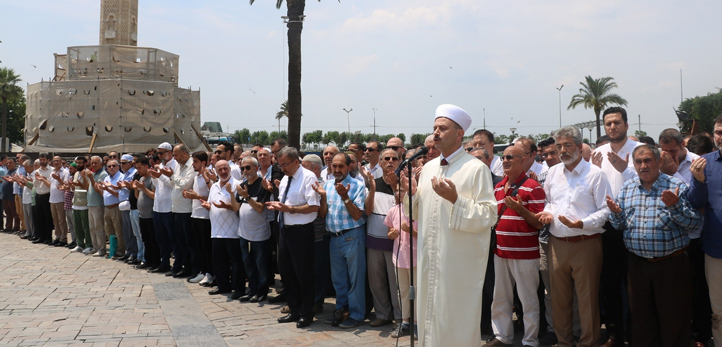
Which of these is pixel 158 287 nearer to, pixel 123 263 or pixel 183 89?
pixel 123 263

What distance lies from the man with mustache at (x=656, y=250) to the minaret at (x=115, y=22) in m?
39.5

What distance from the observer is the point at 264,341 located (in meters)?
5.98

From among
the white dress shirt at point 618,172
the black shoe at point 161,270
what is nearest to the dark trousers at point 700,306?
the white dress shirt at point 618,172

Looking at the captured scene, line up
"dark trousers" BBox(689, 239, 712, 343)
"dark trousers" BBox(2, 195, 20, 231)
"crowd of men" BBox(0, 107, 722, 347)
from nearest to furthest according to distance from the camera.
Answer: "crowd of men" BBox(0, 107, 722, 347)
"dark trousers" BBox(689, 239, 712, 343)
"dark trousers" BBox(2, 195, 20, 231)

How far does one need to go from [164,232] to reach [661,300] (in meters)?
7.76

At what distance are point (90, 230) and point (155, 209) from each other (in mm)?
3164

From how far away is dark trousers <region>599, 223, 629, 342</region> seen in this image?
5.61 meters

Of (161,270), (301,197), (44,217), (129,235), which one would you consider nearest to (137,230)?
(129,235)

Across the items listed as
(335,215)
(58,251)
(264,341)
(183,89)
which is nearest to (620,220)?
(335,215)

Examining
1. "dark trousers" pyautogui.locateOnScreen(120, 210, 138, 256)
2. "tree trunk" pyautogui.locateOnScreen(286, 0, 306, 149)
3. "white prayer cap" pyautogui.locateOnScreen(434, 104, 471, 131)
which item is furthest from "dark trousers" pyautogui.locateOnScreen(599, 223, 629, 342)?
"tree trunk" pyautogui.locateOnScreen(286, 0, 306, 149)

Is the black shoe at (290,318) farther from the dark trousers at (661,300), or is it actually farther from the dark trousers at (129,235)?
the dark trousers at (129,235)

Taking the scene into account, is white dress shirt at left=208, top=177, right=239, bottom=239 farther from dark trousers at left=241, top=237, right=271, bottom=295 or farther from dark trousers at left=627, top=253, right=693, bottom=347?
dark trousers at left=627, top=253, right=693, bottom=347

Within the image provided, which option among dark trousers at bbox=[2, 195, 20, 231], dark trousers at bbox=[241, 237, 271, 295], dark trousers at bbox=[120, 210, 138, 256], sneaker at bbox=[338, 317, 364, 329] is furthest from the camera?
dark trousers at bbox=[2, 195, 20, 231]

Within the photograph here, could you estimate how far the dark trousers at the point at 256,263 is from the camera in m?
7.72
